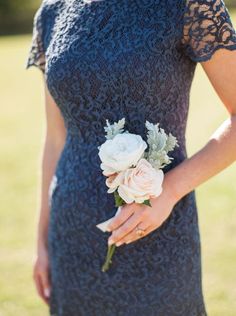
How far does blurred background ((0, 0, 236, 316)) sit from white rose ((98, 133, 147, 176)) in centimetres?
309

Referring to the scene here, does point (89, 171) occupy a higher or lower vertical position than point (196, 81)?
higher

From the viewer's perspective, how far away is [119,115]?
267 centimetres

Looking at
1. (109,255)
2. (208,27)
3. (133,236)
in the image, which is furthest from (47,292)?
(208,27)

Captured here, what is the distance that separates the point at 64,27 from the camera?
9.17 ft

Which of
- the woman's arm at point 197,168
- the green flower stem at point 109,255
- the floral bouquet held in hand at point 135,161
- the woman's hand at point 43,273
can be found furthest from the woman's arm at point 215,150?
the woman's hand at point 43,273

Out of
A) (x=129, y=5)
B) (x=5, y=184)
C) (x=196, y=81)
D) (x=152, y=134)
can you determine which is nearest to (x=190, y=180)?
(x=152, y=134)

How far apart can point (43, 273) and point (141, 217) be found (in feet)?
2.94

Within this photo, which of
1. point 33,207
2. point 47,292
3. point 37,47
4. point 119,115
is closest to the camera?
point 119,115

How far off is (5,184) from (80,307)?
603 cm

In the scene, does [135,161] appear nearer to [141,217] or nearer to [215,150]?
[141,217]

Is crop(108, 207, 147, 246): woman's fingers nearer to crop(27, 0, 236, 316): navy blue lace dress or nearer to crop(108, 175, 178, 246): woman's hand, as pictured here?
crop(108, 175, 178, 246): woman's hand

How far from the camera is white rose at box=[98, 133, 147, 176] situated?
2.42 metres

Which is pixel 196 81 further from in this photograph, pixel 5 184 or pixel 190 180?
pixel 190 180

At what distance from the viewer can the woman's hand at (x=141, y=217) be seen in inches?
99.5
